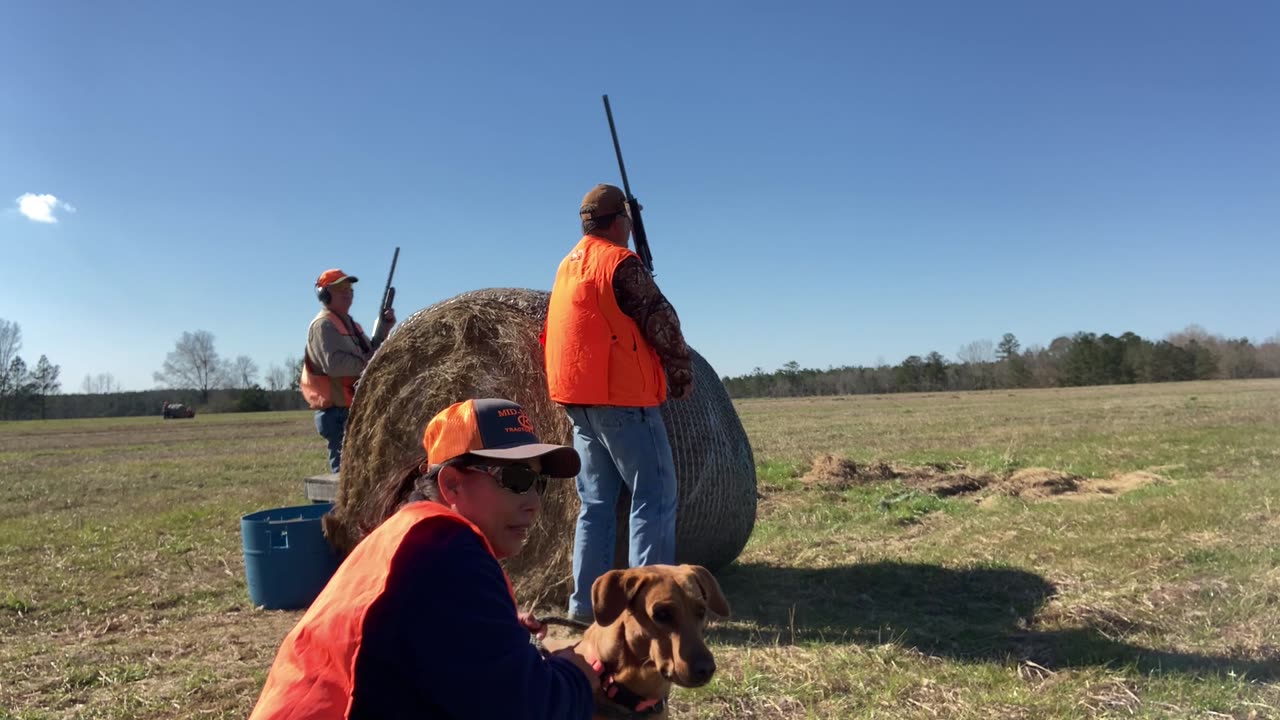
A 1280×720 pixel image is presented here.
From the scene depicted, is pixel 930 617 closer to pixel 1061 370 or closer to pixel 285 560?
pixel 285 560

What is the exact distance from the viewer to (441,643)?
163cm

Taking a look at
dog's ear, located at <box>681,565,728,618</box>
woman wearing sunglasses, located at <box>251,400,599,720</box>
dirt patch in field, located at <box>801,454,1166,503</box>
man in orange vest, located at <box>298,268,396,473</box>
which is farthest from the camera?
dirt patch in field, located at <box>801,454,1166,503</box>

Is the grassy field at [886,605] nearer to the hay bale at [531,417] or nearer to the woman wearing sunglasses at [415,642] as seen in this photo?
the hay bale at [531,417]

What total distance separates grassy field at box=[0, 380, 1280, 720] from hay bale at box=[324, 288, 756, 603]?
1.83 feet

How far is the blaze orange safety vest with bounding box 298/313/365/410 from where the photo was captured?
6.56 meters

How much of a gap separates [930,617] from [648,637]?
2.70 m

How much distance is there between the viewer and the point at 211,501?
10273 mm

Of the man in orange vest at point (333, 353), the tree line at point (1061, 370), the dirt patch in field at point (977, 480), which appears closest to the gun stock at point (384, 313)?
the man in orange vest at point (333, 353)

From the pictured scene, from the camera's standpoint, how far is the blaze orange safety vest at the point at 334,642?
5.30 ft

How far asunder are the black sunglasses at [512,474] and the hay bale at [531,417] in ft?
9.65

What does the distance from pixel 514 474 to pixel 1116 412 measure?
2178cm

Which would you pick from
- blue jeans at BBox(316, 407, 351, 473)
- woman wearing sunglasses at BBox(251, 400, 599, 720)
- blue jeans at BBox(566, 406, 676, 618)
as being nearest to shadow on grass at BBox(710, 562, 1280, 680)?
blue jeans at BBox(566, 406, 676, 618)

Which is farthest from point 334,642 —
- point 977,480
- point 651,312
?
point 977,480

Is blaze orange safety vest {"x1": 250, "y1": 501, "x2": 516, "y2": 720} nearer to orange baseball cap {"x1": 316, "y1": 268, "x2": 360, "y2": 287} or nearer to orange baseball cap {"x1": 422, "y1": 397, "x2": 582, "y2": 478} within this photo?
orange baseball cap {"x1": 422, "y1": 397, "x2": 582, "y2": 478}
